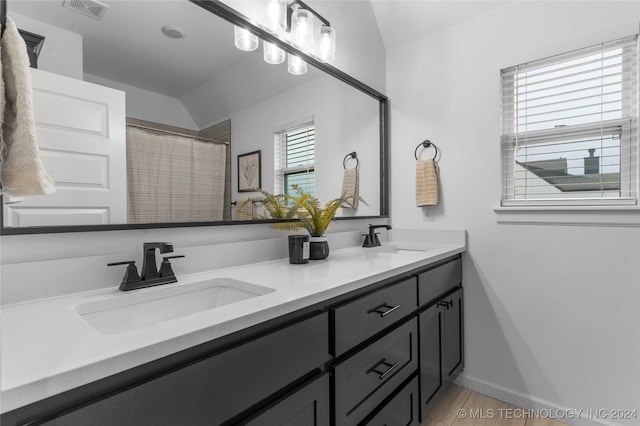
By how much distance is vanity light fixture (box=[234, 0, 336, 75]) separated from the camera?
58.0 inches

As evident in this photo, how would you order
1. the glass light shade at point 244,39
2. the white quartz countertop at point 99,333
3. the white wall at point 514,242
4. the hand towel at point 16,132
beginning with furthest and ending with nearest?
the white wall at point 514,242 < the glass light shade at point 244,39 < the hand towel at point 16,132 < the white quartz countertop at point 99,333

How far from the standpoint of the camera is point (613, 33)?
1616mm

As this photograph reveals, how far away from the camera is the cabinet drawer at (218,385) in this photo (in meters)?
0.57

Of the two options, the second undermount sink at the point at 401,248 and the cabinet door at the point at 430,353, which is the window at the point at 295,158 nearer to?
the second undermount sink at the point at 401,248

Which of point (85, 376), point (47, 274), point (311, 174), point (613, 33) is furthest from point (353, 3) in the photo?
point (85, 376)

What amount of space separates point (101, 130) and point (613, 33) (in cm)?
228

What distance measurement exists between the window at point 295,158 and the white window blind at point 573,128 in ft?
3.80

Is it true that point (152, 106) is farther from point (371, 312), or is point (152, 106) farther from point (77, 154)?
point (371, 312)

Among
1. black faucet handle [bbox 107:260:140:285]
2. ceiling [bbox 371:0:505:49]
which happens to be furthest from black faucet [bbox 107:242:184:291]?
ceiling [bbox 371:0:505:49]

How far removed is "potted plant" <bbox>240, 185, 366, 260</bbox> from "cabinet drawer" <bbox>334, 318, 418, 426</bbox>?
0.51 meters

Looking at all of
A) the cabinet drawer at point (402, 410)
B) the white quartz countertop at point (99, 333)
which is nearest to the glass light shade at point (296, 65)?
the white quartz countertop at point (99, 333)

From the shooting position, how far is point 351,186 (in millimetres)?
2104

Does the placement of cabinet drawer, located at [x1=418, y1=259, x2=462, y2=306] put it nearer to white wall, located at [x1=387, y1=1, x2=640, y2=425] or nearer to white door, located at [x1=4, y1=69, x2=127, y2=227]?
white wall, located at [x1=387, y1=1, x2=640, y2=425]

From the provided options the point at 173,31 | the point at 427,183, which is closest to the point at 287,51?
the point at 173,31
